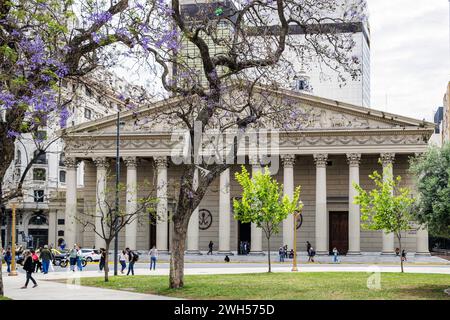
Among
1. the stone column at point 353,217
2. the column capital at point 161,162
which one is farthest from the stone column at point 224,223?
the stone column at point 353,217

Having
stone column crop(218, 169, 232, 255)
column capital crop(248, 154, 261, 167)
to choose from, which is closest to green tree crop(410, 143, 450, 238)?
column capital crop(248, 154, 261, 167)

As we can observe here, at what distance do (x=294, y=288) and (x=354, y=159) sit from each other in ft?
126

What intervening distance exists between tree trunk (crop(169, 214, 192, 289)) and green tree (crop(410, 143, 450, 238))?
8.40m

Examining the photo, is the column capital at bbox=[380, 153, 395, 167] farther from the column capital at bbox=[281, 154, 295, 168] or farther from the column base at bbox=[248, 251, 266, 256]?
the column base at bbox=[248, 251, 266, 256]

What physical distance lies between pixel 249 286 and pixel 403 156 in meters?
41.3

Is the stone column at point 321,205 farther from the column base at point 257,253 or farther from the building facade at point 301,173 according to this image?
the column base at point 257,253

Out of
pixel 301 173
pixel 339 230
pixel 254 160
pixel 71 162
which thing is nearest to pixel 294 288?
pixel 254 160

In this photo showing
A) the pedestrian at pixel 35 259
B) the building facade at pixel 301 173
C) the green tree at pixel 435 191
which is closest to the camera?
the green tree at pixel 435 191

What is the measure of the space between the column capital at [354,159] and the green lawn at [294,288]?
30.9m

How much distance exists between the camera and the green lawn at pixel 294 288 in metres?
24.7

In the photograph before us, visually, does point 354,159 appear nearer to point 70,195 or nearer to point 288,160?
point 288,160

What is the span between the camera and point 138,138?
68125 millimetres
